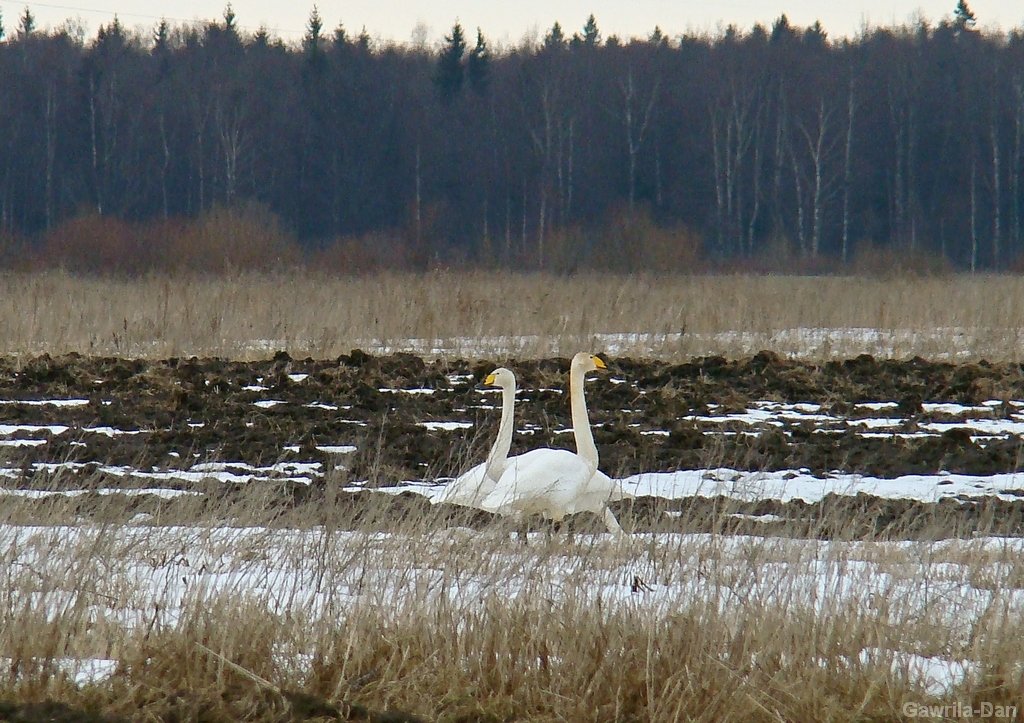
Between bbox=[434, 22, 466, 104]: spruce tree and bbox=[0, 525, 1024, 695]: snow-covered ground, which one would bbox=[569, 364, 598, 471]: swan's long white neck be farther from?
bbox=[434, 22, 466, 104]: spruce tree

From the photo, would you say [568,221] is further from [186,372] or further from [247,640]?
[247,640]

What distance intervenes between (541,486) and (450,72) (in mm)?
55808

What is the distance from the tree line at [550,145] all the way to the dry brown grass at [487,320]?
31782 mm

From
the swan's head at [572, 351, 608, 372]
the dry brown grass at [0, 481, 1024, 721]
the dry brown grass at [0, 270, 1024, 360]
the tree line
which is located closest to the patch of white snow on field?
the swan's head at [572, 351, 608, 372]

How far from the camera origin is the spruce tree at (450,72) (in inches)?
2373

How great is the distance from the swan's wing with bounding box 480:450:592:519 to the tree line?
4481cm

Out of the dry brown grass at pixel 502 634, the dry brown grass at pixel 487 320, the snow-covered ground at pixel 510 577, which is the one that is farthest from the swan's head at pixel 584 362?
the dry brown grass at pixel 487 320

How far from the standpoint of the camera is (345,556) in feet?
17.3

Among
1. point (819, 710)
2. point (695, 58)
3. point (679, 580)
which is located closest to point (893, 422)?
point (679, 580)

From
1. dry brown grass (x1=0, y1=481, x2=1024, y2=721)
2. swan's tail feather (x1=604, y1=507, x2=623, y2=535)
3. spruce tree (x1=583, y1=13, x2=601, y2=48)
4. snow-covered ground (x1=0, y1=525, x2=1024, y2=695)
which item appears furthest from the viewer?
spruce tree (x1=583, y1=13, x2=601, y2=48)

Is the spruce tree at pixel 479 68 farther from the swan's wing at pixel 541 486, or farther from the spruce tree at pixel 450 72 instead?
the swan's wing at pixel 541 486

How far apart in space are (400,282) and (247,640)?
17.0 metres

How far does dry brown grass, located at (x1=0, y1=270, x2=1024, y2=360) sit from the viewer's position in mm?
14938

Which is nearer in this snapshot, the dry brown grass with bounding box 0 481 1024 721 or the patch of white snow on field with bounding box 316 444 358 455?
the dry brown grass with bounding box 0 481 1024 721
